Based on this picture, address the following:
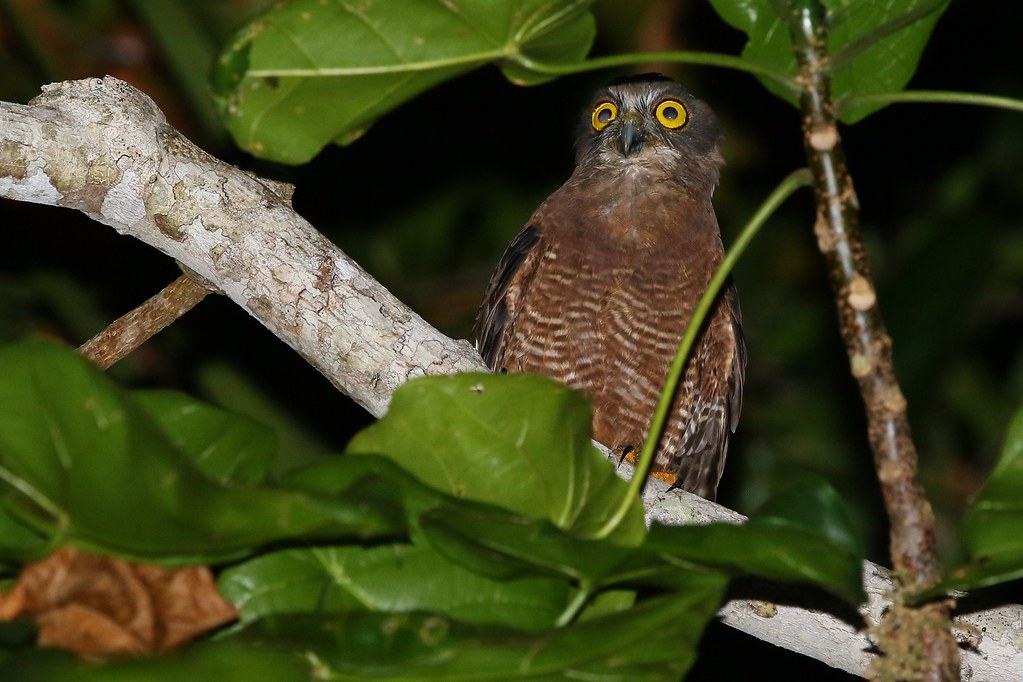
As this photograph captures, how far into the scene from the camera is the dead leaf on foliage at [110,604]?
5.70 feet

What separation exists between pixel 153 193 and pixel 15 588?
4.93 ft

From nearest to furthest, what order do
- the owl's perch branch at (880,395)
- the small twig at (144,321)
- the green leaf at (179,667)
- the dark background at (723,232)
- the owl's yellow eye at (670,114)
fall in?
the green leaf at (179,667), the owl's perch branch at (880,395), the small twig at (144,321), the owl's yellow eye at (670,114), the dark background at (723,232)

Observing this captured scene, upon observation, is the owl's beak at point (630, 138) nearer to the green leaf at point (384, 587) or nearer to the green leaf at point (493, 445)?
the green leaf at point (493, 445)

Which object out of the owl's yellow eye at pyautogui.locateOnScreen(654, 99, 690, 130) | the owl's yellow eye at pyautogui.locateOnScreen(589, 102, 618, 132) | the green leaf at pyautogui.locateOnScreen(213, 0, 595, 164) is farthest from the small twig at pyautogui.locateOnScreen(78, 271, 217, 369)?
the owl's yellow eye at pyautogui.locateOnScreen(654, 99, 690, 130)

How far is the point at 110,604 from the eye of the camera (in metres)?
1.76

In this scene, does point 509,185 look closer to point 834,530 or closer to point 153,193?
point 153,193

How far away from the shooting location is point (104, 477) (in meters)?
1.64

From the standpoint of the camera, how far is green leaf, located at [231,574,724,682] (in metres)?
1.56

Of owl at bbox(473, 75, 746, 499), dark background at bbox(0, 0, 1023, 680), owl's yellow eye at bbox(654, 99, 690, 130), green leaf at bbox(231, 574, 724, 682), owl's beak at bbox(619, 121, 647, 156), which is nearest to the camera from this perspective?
green leaf at bbox(231, 574, 724, 682)

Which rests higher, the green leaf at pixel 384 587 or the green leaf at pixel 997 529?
the green leaf at pixel 997 529

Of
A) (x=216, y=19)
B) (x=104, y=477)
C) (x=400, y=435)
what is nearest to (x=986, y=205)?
(x=216, y=19)

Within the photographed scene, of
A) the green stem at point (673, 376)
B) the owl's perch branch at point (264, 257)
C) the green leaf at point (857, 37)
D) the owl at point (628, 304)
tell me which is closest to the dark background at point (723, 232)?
the owl at point (628, 304)

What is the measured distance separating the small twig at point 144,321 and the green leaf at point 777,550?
188cm

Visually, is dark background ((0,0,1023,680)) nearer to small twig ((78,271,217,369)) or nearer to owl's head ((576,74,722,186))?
owl's head ((576,74,722,186))
